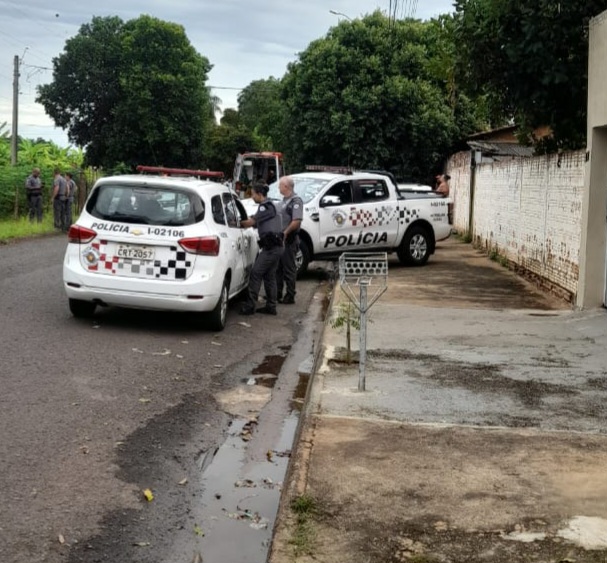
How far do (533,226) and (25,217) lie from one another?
16632mm

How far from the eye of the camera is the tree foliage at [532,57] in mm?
13414

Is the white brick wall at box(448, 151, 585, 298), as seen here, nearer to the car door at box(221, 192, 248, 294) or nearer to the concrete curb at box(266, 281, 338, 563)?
the car door at box(221, 192, 248, 294)

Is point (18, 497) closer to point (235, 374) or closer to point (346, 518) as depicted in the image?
point (346, 518)

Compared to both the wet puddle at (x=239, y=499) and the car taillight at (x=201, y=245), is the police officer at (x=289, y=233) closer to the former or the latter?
the car taillight at (x=201, y=245)

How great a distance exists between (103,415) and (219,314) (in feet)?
11.8

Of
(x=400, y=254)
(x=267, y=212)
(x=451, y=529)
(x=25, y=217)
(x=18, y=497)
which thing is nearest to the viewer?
(x=451, y=529)

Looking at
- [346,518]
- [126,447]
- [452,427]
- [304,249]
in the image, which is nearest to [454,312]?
[304,249]

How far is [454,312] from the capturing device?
1191 cm

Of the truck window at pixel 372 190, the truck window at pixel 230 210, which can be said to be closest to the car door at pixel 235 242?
the truck window at pixel 230 210

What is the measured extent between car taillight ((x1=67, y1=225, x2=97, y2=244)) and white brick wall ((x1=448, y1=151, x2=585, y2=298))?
6.70 meters

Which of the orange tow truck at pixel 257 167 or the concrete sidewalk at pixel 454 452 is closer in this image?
the concrete sidewalk at pixel 454 452

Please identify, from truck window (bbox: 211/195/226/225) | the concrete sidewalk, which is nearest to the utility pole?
truck window (bbox: 211/195/226/225)

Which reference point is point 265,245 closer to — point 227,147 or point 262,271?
point 262,271

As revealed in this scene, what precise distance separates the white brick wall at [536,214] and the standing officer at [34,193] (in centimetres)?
1250
